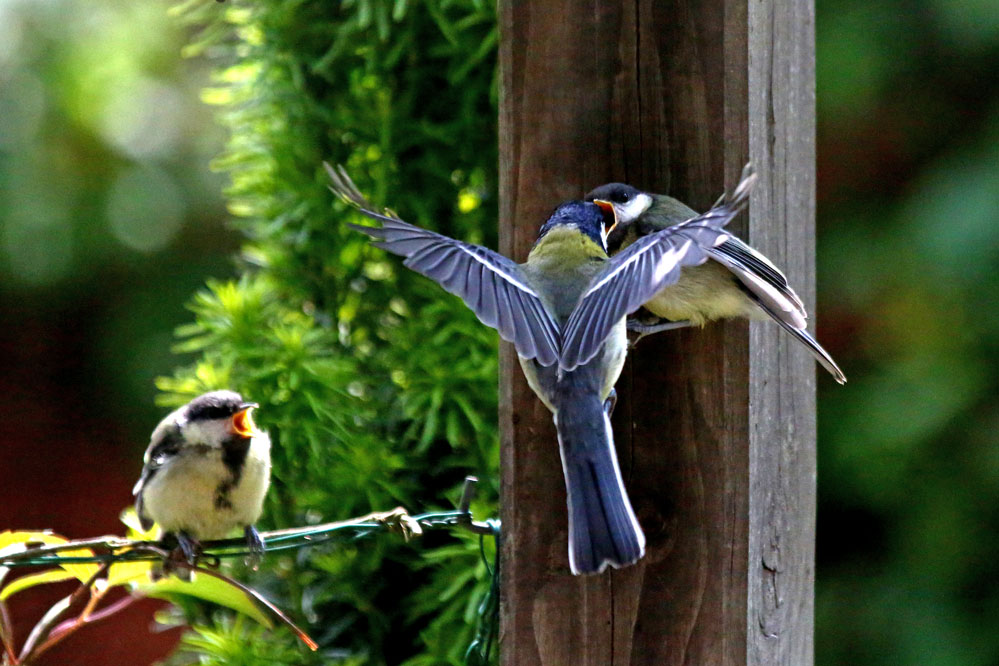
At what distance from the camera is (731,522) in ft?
4.81

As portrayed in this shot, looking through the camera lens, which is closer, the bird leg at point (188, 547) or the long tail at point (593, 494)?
the long tail at point (593, 494)

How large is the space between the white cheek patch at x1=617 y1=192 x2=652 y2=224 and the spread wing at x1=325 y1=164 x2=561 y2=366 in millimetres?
179

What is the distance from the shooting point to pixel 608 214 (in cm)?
155

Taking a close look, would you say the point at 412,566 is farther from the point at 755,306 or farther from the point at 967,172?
the point at 967,172

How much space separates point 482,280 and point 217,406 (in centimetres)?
91

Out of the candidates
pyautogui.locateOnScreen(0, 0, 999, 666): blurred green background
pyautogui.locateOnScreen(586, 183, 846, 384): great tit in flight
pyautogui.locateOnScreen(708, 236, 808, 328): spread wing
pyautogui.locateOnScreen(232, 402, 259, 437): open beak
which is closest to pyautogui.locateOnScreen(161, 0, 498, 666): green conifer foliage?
pyautogui.locateOnScreen(0, 0, 999, 666): blurred green background

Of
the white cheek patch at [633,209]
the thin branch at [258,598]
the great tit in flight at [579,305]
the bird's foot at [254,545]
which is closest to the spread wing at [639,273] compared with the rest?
the great tit in flight at [579,305]

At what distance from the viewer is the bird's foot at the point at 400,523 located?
1605 millimetres

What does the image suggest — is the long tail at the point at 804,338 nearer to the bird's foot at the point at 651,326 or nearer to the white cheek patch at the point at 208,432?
the bird's foot at the point at 651,326

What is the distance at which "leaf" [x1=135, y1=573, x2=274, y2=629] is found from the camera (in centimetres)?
195

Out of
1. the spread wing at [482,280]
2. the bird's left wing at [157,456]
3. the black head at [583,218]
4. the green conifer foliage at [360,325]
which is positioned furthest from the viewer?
the green conifer foliage at [360,325]

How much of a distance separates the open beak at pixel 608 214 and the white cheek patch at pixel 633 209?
2 cm

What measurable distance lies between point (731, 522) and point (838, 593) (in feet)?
6.49

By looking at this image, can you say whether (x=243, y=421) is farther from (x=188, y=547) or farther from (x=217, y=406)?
(x=188, y=547)
